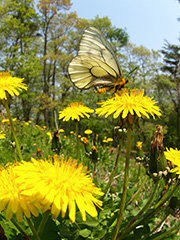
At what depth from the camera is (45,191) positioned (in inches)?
32.7

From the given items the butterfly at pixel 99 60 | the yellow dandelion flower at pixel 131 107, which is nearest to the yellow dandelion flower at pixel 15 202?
the yellow dandelion flower at pixel 131 107

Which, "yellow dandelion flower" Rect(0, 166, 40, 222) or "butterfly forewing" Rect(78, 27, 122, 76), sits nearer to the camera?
"yellow dandelion flower" Rect(0, 166, 40, 222)

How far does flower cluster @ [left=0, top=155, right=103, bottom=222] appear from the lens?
821mm

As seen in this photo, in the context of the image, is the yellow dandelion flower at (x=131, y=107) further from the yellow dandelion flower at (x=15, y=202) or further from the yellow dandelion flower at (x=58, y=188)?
the yellow dandelion flower at (x=15, y=202)

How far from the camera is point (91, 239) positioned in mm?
1618

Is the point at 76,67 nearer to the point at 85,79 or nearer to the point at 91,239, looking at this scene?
the point at 85,79

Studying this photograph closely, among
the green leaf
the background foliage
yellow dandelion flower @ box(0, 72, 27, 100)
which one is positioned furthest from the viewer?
the background foliage

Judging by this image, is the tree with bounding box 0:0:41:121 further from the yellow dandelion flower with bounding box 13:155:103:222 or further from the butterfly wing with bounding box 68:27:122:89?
the yellow dandelion flower with bounding box 13:155:103:222

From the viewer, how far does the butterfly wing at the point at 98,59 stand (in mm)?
2705

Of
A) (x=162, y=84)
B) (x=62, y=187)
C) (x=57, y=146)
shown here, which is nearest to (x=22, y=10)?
(x=162, y=84)

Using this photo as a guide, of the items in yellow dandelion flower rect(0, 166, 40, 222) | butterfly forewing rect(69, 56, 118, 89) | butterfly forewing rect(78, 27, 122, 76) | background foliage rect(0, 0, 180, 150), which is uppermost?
background foliage rect(0, 0, 180, 150)

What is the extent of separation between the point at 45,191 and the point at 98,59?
7.51 feet

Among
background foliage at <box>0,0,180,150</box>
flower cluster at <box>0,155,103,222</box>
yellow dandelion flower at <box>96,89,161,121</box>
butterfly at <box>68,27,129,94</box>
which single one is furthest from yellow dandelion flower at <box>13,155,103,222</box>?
background foliage at <box>0,0,180,150</box>

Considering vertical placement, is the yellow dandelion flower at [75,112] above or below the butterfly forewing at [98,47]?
below
